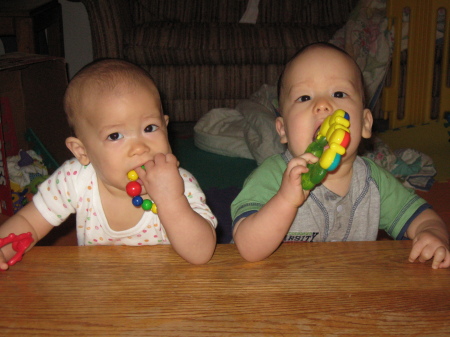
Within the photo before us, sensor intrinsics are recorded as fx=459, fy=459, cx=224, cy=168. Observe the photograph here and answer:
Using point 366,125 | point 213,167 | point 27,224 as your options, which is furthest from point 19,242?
point 213,167

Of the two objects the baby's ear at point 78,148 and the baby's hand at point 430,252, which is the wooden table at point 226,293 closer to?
the baby's hand at point 430,252

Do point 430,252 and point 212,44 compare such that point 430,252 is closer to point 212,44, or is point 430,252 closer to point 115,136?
point 115,136

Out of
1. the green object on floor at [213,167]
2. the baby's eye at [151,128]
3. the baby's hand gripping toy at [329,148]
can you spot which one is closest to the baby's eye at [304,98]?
the baby's hand gripping toy at [329,148]

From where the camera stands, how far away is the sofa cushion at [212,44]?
8.96ft

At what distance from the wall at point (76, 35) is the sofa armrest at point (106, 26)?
96 cm

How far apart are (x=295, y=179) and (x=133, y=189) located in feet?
0.82

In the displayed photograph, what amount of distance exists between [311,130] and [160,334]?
1.57ft

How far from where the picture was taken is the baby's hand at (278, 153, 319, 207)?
667mm

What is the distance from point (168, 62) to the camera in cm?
281

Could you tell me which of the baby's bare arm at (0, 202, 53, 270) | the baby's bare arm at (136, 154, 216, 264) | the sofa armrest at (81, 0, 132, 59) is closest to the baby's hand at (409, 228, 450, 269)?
the baby's bare arm at (136, 154, 216, 264)

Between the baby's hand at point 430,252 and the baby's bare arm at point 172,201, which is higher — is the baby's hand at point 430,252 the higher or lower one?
the lower one

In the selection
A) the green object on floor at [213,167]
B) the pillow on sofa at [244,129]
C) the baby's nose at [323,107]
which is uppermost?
the baby's nose at [323,107]

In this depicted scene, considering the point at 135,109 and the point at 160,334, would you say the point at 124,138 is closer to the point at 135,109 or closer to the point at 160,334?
the point at 135,109

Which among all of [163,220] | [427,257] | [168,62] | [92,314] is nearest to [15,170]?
[168,62]
